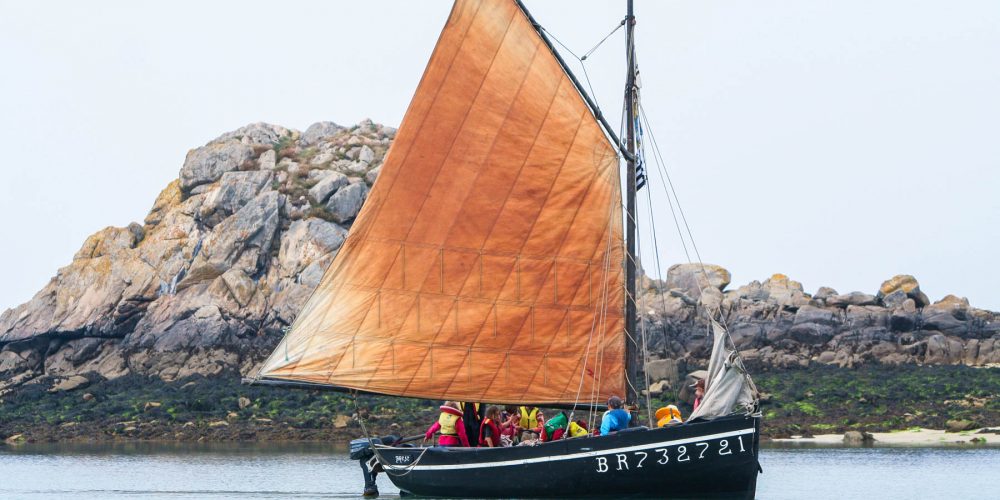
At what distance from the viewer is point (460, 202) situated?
94.9 ft

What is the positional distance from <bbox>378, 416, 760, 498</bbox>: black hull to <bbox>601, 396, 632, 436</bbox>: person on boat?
1.72ft

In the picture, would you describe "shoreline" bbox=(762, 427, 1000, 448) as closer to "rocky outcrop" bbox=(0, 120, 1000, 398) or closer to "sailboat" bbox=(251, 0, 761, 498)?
"rocky outcrop" bbox=(0, 120, 1000, 398)

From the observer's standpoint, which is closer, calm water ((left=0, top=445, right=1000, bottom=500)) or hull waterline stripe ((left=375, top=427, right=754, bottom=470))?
hull waterline stripe ((left=375, top=427, right=754, bottom=470))

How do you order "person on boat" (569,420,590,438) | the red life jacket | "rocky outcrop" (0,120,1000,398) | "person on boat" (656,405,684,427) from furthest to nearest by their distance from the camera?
"rocky outcrop" (0,120,1000,398) → the red life jacket → "person on boat" (569,420,590,438) → "person on boat" (656,405,684,427)

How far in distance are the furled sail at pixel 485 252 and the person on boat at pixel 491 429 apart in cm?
79

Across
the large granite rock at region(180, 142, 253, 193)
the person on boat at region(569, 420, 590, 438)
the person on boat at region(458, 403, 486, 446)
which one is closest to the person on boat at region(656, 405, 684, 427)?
the person on boat at region(569, 420, 590, 438)

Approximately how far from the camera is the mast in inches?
1126

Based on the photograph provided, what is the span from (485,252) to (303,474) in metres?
14.1

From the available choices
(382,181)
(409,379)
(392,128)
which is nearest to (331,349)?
(409,379)

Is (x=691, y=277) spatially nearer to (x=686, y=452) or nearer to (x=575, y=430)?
(x=575, y=430)

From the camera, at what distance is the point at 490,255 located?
28.9 metres

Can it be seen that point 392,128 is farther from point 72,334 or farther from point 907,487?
point 907,487

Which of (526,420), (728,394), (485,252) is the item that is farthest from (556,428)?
(485,252)

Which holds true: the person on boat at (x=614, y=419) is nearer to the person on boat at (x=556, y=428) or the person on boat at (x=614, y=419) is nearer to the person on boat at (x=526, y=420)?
the person on boat at (x=556, y=428)
